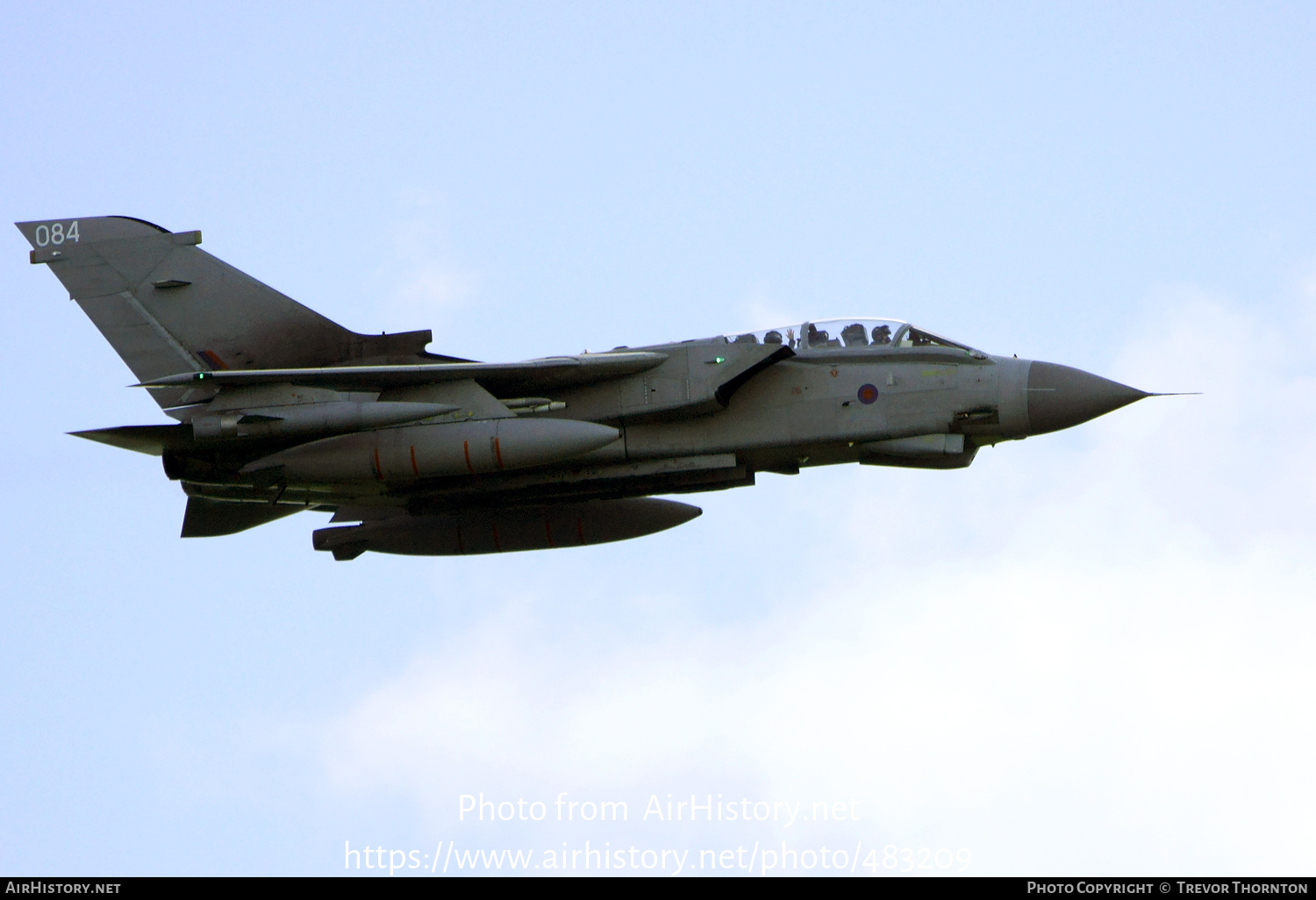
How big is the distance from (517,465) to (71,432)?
19.3 ft

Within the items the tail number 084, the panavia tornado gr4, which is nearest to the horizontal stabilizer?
the panavia tornado gr4

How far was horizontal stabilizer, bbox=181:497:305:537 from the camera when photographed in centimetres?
2636

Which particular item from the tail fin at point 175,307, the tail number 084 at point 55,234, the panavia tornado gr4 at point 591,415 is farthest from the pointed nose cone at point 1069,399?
the tail number 084 at point 55,234

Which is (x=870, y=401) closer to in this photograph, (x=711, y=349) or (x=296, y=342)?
(x=711, y=349)

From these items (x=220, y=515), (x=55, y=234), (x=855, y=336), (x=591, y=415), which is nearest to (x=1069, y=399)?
(x=855, y=336)

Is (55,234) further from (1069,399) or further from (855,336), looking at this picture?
(1069,399)

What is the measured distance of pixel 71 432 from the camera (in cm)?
2341

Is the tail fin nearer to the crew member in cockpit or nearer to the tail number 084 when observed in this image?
the tail number 084

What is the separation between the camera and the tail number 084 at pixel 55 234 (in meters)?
26.2

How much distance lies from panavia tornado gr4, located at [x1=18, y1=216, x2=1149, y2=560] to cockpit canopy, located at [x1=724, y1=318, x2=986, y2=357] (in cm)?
2

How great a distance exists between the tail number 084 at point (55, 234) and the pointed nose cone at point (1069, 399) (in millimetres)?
Answer: 13793

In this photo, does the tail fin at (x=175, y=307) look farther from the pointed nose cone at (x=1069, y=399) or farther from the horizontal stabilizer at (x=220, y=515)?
the pointed nose cone at (x=1069, y=399)
